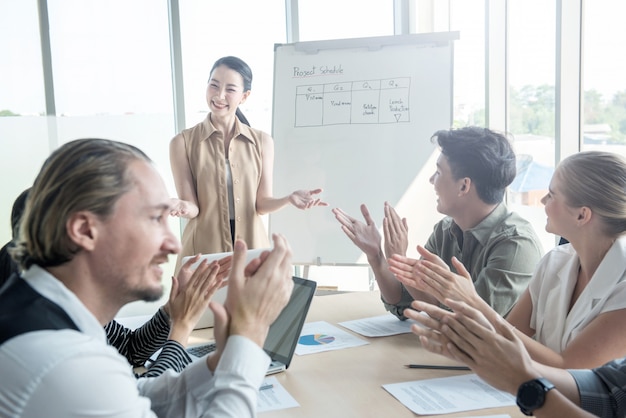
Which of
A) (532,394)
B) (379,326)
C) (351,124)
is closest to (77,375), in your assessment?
(532,394)

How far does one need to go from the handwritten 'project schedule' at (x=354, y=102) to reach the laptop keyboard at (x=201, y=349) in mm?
1851

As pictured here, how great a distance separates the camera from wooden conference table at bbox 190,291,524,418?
1.45 meters

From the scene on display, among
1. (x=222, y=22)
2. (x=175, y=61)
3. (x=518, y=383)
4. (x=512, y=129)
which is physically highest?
(x=222, y=22)

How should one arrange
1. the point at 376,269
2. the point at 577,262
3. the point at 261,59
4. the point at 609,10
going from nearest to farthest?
the point at 577,262, the point at 376,269, the point at 609,10, the point at 261,59

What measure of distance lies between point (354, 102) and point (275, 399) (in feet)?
7.32

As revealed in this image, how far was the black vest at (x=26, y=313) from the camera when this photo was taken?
94 cm

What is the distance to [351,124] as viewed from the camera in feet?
11.4

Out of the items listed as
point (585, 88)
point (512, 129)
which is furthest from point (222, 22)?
point (585, 88)

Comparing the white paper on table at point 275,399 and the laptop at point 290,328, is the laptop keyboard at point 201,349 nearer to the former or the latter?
the laptop at point 290,328

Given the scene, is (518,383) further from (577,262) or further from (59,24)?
(59,24)

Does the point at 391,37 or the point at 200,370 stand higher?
the point at 391,37

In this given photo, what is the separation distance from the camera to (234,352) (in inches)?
43.6

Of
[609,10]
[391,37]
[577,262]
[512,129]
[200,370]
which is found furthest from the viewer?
[512,129]

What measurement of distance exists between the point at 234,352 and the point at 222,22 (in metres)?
3.62
